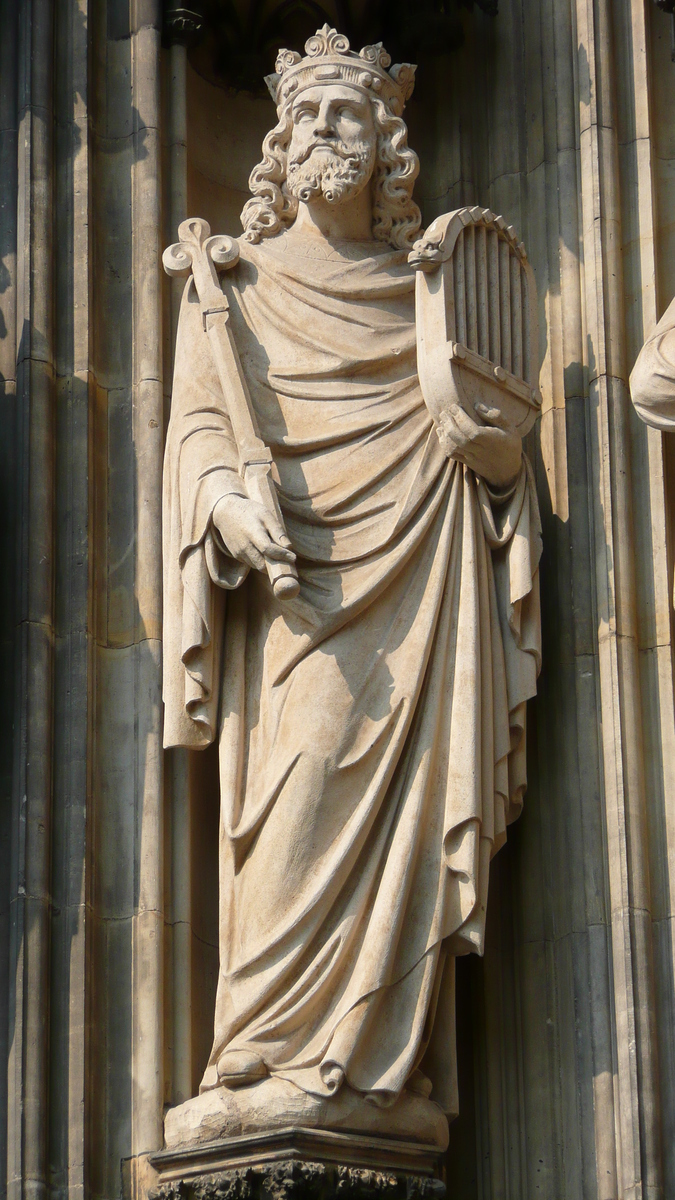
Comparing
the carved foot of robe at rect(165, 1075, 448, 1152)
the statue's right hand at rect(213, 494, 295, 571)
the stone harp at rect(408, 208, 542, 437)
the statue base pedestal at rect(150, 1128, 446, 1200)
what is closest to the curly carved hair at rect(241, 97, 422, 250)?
the stone harp at rect(408, 208, 542, 437)

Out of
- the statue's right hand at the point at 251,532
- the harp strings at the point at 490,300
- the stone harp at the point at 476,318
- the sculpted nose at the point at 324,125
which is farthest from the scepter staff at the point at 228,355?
the harp strings at the point at 490,300

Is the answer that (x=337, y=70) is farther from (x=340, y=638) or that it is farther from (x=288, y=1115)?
(x=288, y=1115)

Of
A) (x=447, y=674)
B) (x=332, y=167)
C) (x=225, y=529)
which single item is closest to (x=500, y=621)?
(x=447, y=674)

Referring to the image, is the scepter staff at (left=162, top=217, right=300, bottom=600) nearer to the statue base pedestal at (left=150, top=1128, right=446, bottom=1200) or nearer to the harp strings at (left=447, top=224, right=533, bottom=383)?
the harp strings at (left=447, top=224, right=533, bottom=383)

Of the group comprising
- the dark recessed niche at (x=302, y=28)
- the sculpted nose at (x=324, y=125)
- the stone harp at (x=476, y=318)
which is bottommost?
the stone harp at (x=476, y=318)

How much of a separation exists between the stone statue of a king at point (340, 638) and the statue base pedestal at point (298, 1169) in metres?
0.06

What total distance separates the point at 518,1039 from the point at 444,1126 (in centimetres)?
51

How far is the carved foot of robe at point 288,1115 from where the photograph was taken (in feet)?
23.4

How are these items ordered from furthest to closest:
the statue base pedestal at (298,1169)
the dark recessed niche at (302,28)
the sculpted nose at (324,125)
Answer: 1. the dark recessed niche at (302,28)
2. the sculpted nose at (324,125)
3. the statue base pedestal at (298,1169)

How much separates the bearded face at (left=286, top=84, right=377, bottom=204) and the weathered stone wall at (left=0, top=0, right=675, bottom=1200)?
54 centimetres

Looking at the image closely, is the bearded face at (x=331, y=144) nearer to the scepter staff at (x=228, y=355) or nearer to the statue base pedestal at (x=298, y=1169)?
the scepter staff at (x=228, y=355)

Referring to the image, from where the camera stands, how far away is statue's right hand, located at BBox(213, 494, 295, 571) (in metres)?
7.38

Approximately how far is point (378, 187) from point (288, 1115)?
2683 millimetres

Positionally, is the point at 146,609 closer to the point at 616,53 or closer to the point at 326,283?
the point at 326,283
